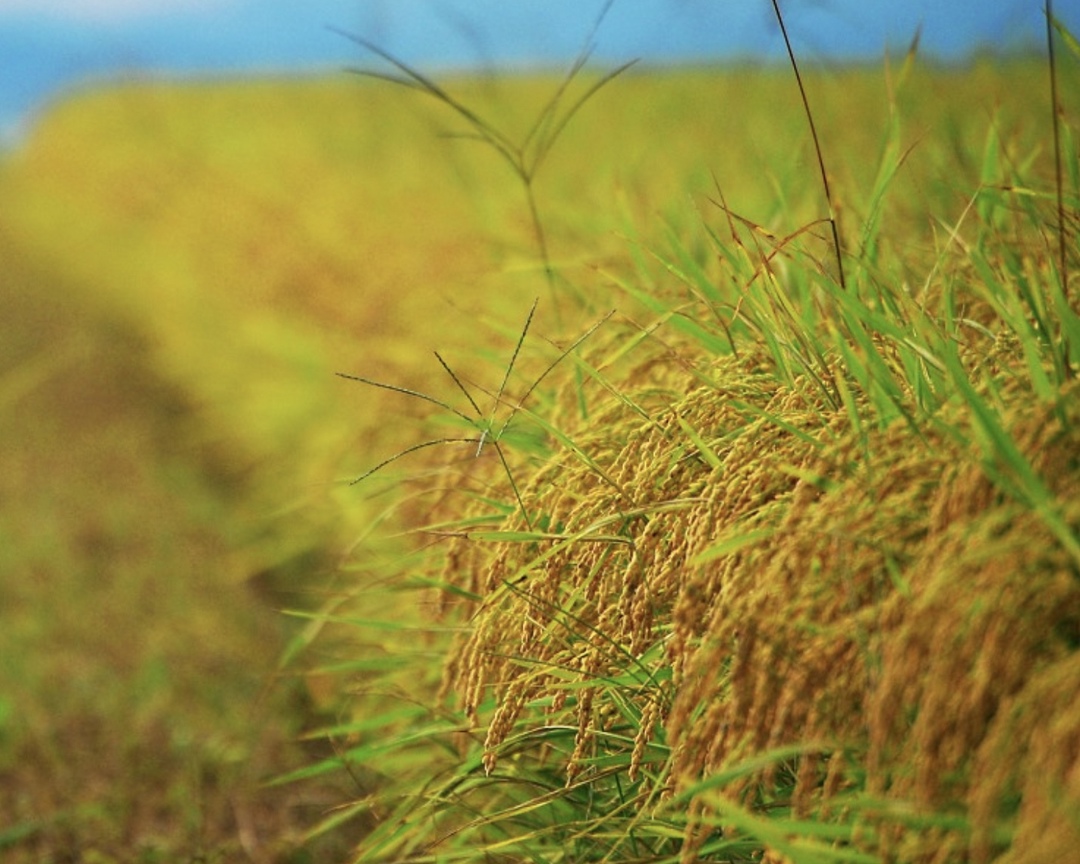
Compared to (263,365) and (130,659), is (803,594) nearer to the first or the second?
(130,659)

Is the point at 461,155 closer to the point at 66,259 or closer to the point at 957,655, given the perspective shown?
the point at 66,259

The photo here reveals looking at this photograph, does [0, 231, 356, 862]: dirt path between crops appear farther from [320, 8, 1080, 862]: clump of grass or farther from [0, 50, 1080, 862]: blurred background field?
[320, 8, 1080, 862]: clump of grass

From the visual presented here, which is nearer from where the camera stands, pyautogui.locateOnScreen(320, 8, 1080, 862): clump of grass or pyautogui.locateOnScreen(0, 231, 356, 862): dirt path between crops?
pyautogui.locateOnScreen(320, 8, 1080, 862): clump of grass

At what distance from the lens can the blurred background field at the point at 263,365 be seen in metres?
2.39

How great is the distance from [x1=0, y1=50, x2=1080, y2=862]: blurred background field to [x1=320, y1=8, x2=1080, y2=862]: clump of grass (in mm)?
239

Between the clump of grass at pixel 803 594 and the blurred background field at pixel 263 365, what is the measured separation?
239 mm

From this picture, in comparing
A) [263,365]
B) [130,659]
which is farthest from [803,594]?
[263,365]

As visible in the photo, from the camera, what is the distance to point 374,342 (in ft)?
10.8

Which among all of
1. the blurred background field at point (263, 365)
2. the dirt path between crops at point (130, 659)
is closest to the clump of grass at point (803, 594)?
the blurred background field at point (263, 365)

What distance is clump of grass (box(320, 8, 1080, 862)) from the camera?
958 mm

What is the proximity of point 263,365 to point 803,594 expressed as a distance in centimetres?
334

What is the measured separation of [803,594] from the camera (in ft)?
3.57

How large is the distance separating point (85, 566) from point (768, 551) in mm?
3135

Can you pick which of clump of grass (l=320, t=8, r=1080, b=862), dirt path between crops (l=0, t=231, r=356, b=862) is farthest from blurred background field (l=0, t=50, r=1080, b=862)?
clump of grass (l=320, t=8, r=1080, b=862)
